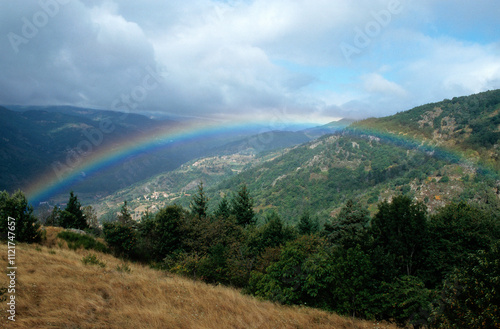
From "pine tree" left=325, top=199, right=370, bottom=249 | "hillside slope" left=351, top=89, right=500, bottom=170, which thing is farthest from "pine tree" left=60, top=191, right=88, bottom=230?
"hillside slope" left=351, top=89, right=500, bottom=170

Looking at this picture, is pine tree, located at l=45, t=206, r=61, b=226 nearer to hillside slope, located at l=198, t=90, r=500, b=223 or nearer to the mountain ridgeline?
the mountain ridgeline

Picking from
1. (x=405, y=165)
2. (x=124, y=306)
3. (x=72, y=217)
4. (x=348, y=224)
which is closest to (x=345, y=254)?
(x=124, y=306)

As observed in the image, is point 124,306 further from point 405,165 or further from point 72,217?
point 405,165

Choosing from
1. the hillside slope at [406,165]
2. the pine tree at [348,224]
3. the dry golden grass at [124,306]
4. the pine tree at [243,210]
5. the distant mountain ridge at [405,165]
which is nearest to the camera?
the dry golden grass at [124,306]

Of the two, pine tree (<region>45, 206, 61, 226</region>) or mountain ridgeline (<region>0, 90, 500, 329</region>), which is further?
pine tree (<region>45, 206, 61, 226</region>)

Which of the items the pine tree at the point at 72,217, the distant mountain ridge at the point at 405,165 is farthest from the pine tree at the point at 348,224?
the distant mountain ridge at the point at 405,165

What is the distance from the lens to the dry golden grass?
6.32 m

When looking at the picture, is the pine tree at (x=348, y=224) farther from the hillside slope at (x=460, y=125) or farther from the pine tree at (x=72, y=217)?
the hillside slope at (x=460, y=125)

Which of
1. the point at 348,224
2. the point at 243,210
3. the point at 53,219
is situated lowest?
the point at 348,224

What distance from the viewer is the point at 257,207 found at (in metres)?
121

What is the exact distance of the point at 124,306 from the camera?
724cm

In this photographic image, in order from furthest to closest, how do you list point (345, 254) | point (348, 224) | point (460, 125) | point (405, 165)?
point (460, 125), point (405, 165), point (348, 224), point (345, 254)

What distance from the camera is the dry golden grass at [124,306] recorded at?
6324mm
